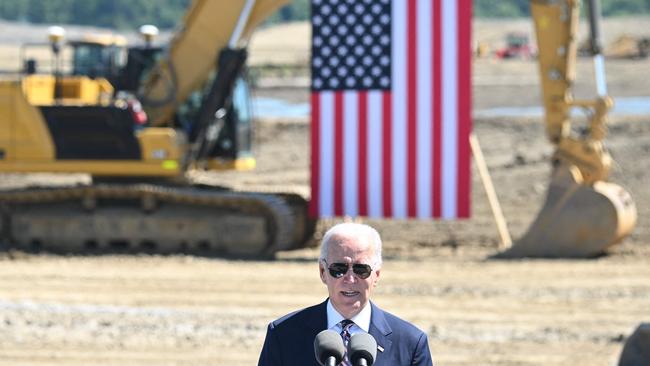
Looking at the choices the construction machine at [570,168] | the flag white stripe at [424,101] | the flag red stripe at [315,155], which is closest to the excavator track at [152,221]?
the flag red stripe at [315,155]

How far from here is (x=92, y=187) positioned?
18.1m

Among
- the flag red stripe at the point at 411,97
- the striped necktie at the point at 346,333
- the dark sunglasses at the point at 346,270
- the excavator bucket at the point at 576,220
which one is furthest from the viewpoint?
the flag red stripe at the point at 411,97

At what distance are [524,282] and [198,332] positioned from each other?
4.48 metres

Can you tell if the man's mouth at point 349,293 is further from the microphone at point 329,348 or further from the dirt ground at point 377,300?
the dirt ground at point 377,300

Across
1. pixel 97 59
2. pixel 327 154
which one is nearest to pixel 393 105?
pixel 327 154

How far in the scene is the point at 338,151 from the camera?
17.8m

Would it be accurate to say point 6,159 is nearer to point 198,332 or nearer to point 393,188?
point 393,188

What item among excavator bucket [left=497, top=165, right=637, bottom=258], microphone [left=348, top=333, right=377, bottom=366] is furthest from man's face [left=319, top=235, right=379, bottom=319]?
excavator bucket [left=497, top=165, right=637, bottom=258]

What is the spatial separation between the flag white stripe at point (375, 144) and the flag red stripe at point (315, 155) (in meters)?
0.63

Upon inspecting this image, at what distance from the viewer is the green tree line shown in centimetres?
9825

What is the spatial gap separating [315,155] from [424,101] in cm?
146

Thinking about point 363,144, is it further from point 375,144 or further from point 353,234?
point 353,234

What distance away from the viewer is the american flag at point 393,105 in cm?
1745

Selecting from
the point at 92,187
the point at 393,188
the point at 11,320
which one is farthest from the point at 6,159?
the point at 11,320
